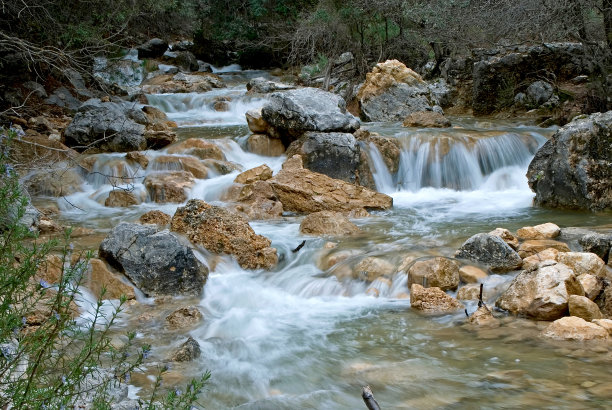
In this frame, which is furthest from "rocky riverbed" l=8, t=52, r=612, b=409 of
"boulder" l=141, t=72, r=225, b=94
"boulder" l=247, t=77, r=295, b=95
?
"boulder" l=141, t=72, r=225, b=94

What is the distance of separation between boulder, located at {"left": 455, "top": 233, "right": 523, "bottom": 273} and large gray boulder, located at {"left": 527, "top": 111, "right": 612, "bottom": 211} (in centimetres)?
320

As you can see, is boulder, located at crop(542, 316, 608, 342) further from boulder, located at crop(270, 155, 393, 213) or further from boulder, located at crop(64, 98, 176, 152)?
boulder, located at crop(64, 98, 176, 152)

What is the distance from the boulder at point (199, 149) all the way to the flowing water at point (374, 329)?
760 mm

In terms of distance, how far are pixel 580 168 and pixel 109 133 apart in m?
8.36

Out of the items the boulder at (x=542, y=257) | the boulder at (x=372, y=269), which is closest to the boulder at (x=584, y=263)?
the boulder at (x=542, y=257)

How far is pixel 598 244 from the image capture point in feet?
19.9

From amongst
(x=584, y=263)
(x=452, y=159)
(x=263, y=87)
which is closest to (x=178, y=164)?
(x=452, y=159)

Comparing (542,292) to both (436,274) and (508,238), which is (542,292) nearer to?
(436,274)

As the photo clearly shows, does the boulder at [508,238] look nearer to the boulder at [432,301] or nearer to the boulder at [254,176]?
the boulder at [432,301]

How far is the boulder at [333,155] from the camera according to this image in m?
10.5

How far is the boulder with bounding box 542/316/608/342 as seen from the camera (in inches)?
175

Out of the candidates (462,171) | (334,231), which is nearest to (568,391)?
(334,231)

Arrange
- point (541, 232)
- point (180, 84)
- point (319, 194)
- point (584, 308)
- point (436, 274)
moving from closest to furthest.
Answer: point (584, 308) → point (436, 274) → point (541, 232) → point (319, 194) → point (180, 84)

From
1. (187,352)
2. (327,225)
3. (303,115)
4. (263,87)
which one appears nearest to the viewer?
(187,352)
